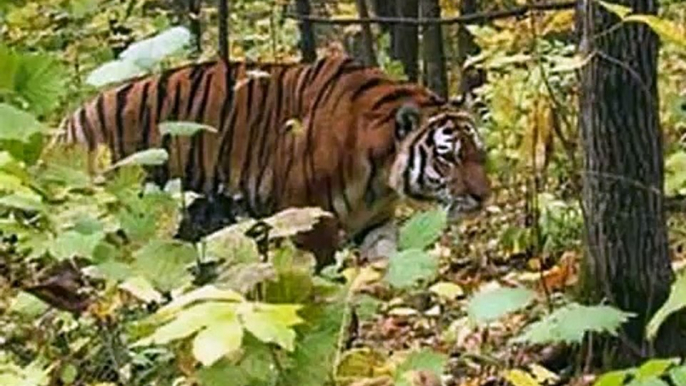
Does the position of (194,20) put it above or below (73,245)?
below

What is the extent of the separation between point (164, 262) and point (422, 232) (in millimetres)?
589

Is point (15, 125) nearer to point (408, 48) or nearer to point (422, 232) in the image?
point (422, 232)

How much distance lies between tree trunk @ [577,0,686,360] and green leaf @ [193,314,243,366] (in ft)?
8.54

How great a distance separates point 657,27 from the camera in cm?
239

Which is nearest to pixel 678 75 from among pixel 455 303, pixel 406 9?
pixel 406 9

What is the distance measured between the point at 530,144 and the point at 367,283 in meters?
2.11

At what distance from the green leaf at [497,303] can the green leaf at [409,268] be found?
374 millimetres

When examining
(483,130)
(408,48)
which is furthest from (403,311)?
(408,48)

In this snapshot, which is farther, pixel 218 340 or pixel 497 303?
pixel 497 303

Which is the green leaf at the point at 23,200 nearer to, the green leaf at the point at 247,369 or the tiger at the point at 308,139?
the green leaf at the point at 247,369

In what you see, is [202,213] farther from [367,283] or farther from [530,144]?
[367,283]

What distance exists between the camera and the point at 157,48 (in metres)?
3.73

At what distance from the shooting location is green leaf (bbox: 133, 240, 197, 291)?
10.8ft

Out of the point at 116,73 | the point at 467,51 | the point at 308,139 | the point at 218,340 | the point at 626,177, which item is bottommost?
the point at 467,51
